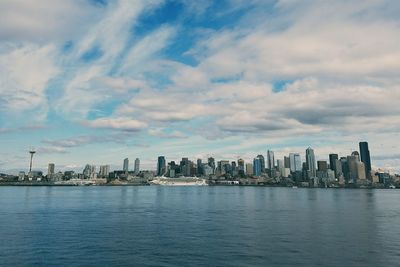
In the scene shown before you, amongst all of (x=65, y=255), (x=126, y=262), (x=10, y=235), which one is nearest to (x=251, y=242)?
(x=126, y=262)

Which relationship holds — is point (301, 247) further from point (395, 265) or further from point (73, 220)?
point (73, 220)

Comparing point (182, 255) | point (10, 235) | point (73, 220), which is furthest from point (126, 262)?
point (73, 220)

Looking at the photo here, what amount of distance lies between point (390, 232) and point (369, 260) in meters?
31.3

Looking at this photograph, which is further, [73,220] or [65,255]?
[73,220]

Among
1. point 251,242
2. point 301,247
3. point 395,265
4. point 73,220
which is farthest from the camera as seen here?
point 73,220

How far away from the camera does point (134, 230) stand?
2950 inches

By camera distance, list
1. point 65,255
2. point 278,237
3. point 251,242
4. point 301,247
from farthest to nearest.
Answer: point 278,237
point 251,242
point 301,247
point 65,255

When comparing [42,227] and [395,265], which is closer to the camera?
[395,265]

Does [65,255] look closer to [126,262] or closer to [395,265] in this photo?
[126,262]

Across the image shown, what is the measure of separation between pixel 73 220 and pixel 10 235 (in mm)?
23372

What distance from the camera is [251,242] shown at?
61781 millimetres

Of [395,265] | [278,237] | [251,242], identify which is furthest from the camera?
[278,237]

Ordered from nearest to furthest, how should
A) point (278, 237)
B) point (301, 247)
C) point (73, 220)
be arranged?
point (301, 247), point (278, 237), point (73, 220)

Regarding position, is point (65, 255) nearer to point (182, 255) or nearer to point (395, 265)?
point (182, 255)
